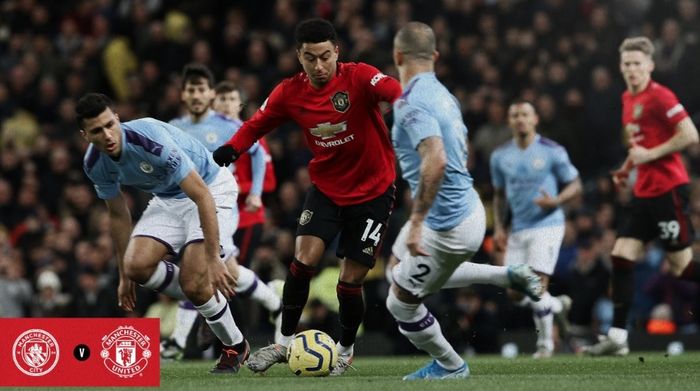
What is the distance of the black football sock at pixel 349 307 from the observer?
9180 millimetres

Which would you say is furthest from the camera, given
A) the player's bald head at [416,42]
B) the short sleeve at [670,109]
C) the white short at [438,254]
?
the short sleeve at [670,109]

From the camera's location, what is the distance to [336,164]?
9.15m

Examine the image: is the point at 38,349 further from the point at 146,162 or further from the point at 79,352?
the point at 146,162

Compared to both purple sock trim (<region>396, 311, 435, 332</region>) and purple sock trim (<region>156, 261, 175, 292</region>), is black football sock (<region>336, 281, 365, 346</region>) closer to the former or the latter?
purple sock trim (<region>396, 311, 435, 332</region>)

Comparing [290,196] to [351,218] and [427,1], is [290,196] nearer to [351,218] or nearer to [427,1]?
[427,1]

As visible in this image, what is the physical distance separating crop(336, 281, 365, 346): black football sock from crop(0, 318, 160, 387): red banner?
6.36 ft

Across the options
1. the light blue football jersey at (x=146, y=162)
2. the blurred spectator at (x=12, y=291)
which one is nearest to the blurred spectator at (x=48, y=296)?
the blurred spectator at (x=12, y=291)

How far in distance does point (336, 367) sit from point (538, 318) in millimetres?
3569

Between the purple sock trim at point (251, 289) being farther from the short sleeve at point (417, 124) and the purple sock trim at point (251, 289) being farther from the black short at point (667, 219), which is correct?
the short sleeve at point (417, 124)

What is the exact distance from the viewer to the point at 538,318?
1224 centimetres

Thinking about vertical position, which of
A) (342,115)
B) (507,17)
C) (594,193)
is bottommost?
(594,193)

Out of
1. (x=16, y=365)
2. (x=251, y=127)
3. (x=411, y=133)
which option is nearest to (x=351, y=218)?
(x=251, y=127)

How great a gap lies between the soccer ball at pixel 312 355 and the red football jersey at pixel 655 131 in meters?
3.75

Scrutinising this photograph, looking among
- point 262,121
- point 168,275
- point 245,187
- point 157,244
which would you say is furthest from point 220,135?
point 157,244
